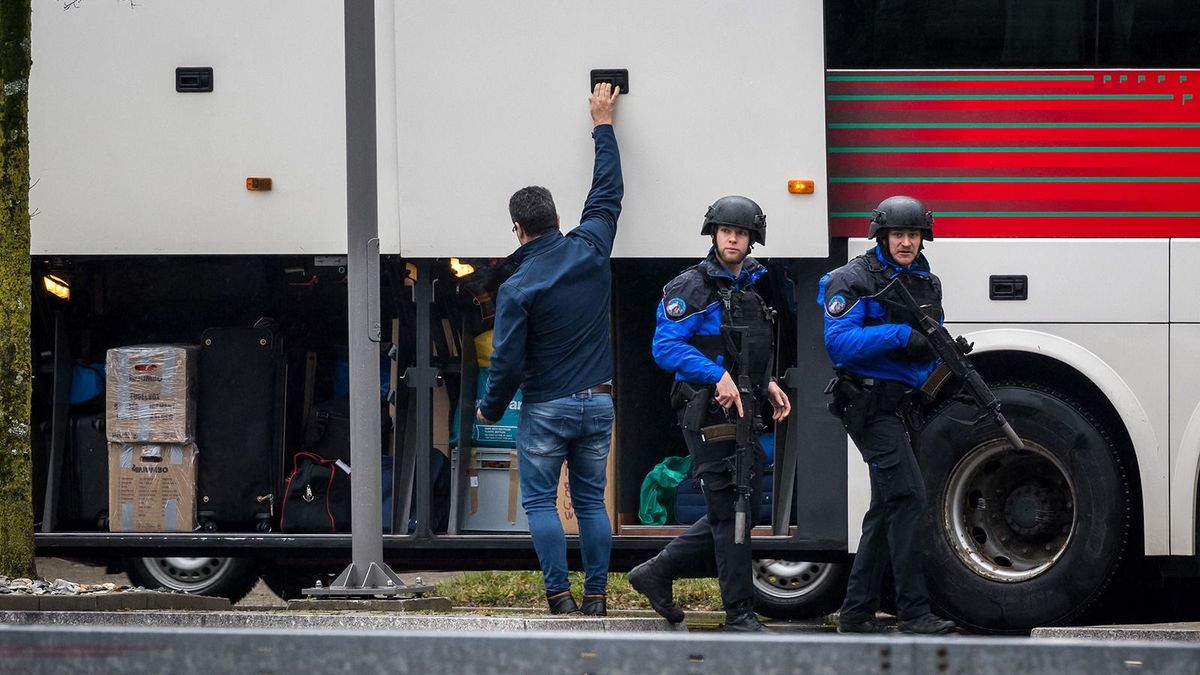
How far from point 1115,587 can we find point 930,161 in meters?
2.11

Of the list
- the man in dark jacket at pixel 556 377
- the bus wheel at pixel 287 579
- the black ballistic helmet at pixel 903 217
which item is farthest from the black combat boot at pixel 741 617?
the bus wheel at pixel 287 579

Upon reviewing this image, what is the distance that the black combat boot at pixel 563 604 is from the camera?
643cm

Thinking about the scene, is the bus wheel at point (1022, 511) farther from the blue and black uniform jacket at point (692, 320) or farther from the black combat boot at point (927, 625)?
the blue and black uniform jacket at point (692, 320)

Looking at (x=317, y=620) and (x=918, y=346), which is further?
(x=918, y=346)

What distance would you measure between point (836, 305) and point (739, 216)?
51 centimetres

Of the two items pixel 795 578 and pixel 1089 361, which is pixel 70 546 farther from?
pixel 1089 361

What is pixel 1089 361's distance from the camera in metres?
6.98

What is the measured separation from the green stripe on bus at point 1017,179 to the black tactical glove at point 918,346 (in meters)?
0.99

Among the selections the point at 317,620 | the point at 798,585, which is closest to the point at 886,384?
the point at 798,585

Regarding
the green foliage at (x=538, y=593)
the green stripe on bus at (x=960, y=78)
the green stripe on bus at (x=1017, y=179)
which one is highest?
the green stripe on bus at (x=960, y=78)

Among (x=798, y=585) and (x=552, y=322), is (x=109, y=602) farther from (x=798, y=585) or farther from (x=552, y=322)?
(x=798, y=585)

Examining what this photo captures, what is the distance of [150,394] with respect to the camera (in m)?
7.56

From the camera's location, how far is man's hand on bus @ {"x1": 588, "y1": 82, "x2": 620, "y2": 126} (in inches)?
276

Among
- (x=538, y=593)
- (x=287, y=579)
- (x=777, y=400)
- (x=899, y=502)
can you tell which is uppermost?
(x=777, y=400)
